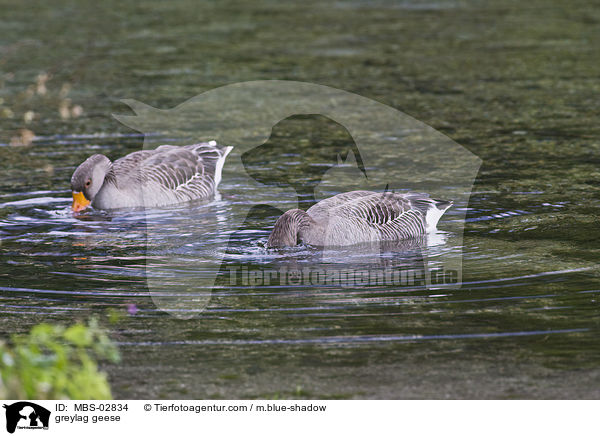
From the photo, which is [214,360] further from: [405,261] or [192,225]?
[192,225]

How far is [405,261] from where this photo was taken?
1179cm

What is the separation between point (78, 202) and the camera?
14.6 meters

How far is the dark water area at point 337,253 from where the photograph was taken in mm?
8281

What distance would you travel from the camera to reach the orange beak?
14.5 m

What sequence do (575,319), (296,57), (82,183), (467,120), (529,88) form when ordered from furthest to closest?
(296,57)
(529,88)
(467,120)
(82,183)
(575,319)

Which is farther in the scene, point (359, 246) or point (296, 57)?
point (296, 57)

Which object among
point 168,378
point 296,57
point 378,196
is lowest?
point 168,378

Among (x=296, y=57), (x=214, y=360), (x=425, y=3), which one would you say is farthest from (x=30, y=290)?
(x=425, y=3)

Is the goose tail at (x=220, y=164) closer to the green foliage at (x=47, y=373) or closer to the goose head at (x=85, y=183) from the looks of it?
the goose head at (x=85, y=183)

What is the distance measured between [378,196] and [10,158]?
24.3ft
